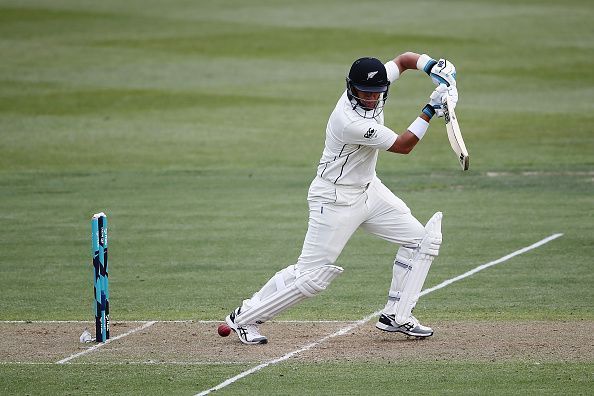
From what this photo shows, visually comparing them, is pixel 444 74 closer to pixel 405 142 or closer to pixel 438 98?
pixel 438 98

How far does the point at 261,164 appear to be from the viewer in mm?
22672

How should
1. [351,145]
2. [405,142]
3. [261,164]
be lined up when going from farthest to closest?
[261,164] < [351,145] < [405,142]

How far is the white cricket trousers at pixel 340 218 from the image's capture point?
30.8ft

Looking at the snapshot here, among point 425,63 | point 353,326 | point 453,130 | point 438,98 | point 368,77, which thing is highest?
point 425,63

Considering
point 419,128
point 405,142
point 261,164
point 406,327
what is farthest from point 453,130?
point 261,164

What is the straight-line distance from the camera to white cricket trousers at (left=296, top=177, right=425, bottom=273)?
9.39 meters

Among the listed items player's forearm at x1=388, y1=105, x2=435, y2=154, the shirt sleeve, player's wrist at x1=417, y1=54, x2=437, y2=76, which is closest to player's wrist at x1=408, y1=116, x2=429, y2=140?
player's forearm at x1=388, y1=105, x2=435, y2=154

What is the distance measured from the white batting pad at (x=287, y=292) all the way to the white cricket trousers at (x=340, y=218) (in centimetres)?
9

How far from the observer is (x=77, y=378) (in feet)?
28.3

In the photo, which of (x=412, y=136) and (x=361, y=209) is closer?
(x=412, y=136)

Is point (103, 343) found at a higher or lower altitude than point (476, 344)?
lower

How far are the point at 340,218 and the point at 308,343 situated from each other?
1.16 m

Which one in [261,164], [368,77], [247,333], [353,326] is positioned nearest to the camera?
[368,77]

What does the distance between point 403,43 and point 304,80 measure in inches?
192
